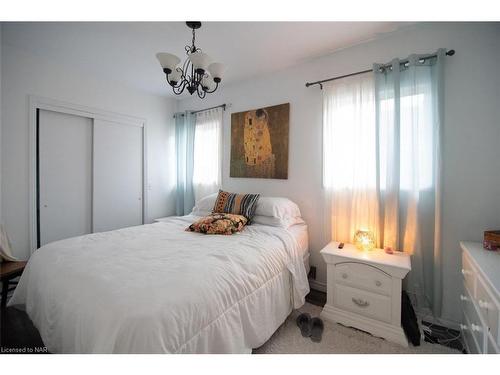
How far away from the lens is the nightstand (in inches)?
63.9

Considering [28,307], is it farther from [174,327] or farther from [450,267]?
[450,267]

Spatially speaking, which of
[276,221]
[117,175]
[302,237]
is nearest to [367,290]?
[302,237]

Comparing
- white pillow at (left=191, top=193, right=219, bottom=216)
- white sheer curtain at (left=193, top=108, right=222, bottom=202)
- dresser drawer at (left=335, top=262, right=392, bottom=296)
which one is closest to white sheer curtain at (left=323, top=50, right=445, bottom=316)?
dresser drawer at (left=335, top=262, right=392, bottom=296)

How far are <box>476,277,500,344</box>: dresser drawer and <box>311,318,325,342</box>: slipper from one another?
0.99 meters

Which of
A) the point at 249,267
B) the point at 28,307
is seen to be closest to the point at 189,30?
the point at 249,267

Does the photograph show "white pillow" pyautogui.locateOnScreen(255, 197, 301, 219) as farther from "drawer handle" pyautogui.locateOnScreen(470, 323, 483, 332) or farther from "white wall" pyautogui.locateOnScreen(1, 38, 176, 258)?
"white wall" pyautogui.locateOnScreen(1, 38, 176, 258)

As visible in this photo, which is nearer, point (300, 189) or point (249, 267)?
point (249, 267)

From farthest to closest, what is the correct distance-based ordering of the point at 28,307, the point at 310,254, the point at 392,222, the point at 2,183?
the point at 310,254 → the point at 2,183 → the point at 392,222 → the point at 28,307

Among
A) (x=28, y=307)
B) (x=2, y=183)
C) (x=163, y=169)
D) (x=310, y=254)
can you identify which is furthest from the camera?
(x=163, y=169)

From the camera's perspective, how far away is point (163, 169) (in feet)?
12.4

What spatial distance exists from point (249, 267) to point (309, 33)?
2.10m

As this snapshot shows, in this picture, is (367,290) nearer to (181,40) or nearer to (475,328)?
(475,328)

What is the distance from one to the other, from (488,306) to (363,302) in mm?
795

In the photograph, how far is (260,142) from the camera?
9.36ft
